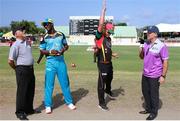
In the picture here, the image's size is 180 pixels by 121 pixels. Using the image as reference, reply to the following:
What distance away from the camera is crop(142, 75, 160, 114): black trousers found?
26.2ft

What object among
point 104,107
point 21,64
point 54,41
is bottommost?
point 104,107

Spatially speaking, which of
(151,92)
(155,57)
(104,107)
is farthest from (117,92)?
(155,57)

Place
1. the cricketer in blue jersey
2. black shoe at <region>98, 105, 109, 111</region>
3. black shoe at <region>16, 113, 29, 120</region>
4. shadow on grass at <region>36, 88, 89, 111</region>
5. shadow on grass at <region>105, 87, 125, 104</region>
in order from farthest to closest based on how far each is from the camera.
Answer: shadow on grass at <region>105, 87, 125, 104</region>, shadow on grass at <region>36, 88, 89, 111</region>, black shoe at <region>98, 105, 109, 111</region>, the cricketer in blue jersey, black shoe at <region>16, 113, 29, 120</region>

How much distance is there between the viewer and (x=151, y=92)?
8055 mm

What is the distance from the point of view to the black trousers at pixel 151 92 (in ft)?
26.2

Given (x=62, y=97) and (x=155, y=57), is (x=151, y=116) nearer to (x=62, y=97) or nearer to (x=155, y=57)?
(x=155, y=57)

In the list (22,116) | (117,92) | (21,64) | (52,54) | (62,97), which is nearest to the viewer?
(22,116)

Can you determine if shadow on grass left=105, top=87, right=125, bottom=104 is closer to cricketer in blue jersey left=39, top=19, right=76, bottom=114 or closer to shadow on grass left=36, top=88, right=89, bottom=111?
shadow on grass left=36, top=88, right=89, bottom=111

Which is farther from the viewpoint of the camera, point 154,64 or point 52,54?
point 52,54

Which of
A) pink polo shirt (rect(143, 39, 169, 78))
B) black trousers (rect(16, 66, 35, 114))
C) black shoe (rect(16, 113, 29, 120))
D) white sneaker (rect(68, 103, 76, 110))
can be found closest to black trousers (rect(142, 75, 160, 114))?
pink polo shirt (rect(143, 39, 169, 78))

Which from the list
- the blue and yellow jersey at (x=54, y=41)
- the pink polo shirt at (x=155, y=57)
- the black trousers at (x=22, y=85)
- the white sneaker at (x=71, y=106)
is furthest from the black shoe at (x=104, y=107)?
the black trousers at (x=22, y=85)

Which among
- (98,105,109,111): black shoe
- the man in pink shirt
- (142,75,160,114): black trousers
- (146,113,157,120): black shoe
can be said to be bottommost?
(98,105,109,111): black shoe

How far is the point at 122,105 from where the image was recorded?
929 cm

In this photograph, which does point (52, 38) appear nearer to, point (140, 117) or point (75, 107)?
point (75, 107)
